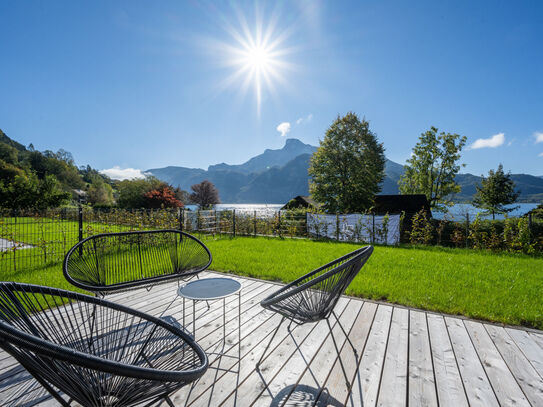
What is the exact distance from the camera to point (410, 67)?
7508 mm

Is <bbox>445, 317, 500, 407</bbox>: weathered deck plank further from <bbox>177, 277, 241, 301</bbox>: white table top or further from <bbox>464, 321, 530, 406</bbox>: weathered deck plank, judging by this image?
<bbox>177, 277, 241, 301</bbox>: white table top

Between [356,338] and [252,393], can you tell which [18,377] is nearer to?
[252,393]

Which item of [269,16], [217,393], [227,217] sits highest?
[269,16]

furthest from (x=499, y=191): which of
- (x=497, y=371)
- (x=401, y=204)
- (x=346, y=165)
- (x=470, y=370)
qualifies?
(x=470, y=370)

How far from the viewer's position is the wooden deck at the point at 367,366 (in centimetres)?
146

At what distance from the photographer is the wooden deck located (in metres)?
1.46

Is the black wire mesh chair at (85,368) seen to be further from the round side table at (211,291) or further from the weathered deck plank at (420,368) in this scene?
the weathered deck plank at (420,368)

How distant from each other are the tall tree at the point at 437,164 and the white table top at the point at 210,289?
2385 centimetres

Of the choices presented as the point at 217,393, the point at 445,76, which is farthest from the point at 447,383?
the point at 445,76

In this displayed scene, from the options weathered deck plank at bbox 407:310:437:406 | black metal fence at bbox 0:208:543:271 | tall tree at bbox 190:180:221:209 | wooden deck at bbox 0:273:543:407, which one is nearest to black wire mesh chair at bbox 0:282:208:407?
wooden deck at bbox 0:273:543:407

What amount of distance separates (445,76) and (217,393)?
1072cm

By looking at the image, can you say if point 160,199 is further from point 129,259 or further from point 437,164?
point 437,164

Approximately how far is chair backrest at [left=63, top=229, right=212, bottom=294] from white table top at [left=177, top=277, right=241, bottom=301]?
1.67 ft

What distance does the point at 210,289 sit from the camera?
6.95 ft
